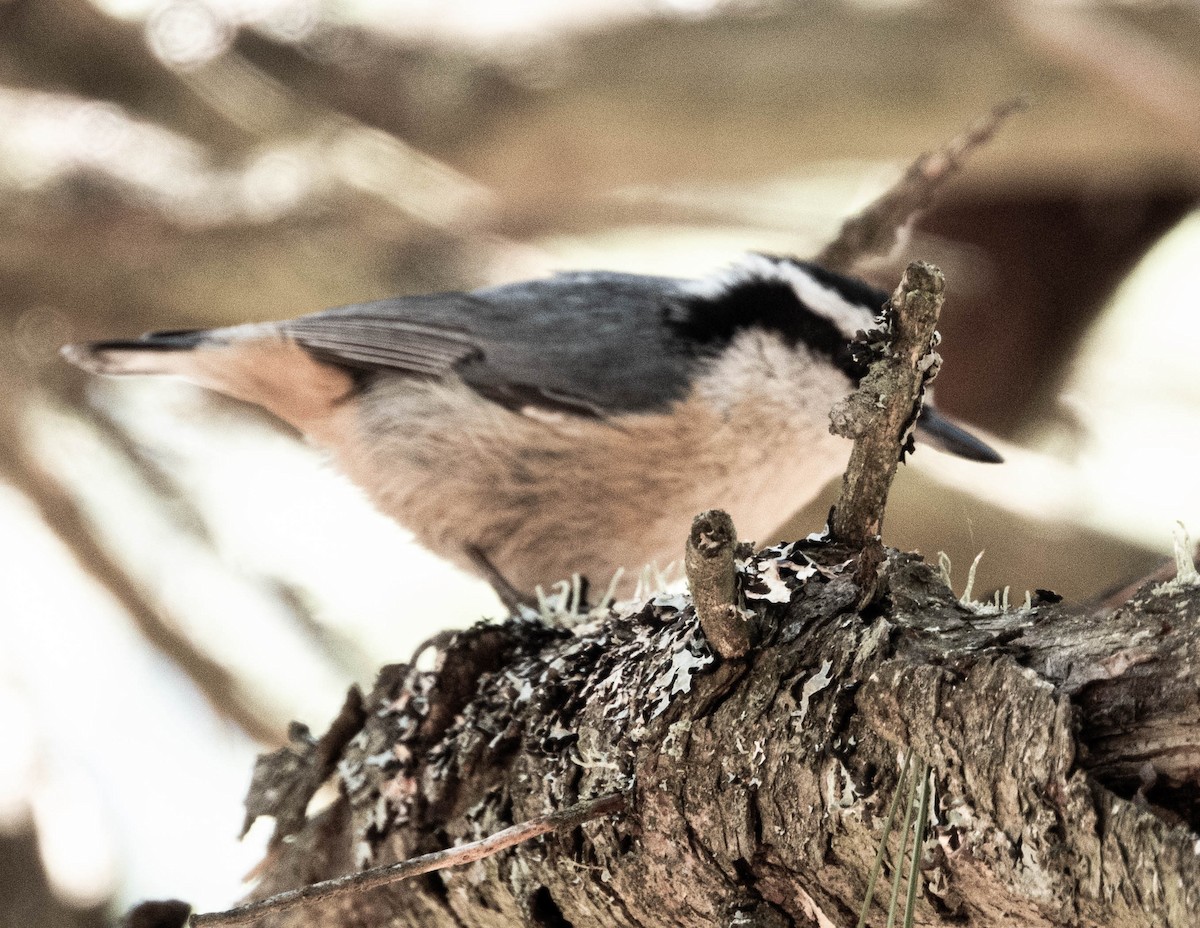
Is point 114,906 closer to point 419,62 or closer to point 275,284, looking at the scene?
point 275,284

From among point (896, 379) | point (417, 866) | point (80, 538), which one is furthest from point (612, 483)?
point (80, 538)

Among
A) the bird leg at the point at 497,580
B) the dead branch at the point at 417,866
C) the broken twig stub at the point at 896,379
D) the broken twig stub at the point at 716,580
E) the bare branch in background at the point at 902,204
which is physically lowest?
the dead branch at the point at 417,866

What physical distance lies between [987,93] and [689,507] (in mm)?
1608

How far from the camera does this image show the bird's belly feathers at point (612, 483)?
211 centimetres

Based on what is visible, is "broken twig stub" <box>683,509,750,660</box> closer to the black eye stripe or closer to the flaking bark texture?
the flaking bark texture

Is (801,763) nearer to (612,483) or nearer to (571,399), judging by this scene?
(612,483)

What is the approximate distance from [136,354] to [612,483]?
93cm

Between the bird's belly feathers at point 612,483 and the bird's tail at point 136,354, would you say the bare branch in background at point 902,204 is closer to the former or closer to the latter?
the bird's belly feathers at point 612,483

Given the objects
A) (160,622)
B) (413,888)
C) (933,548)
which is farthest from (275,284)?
(933,548)

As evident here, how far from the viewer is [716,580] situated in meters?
1.02

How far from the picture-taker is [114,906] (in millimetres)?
2330

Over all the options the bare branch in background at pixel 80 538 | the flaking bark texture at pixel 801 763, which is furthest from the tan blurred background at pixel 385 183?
the flaking bark texture at pixel 801 763

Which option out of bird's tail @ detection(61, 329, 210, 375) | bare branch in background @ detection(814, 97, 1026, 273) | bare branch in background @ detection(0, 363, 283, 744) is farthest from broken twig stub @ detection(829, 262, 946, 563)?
bare branch in background @ detection(0, 363, 283, 744)

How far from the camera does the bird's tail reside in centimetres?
244
